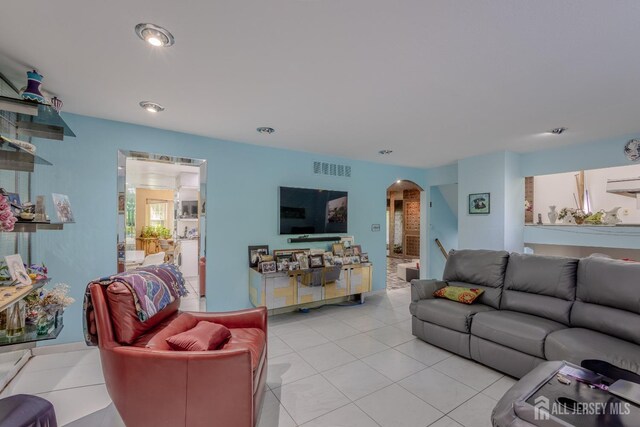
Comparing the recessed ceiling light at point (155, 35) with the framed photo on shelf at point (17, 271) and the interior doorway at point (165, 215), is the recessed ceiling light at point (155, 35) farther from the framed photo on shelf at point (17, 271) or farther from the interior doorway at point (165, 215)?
the interior doorway at point (165, 215)

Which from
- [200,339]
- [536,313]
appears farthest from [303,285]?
[536,313]

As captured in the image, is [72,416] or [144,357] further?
[72,416]

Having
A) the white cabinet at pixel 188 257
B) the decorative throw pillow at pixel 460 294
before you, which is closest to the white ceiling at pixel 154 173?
the white cabinet at pixel 188 257

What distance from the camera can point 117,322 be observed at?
5.71ft

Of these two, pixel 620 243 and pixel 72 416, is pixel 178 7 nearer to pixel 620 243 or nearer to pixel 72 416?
pixel 72 416

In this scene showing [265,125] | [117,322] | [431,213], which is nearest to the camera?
[117,322]

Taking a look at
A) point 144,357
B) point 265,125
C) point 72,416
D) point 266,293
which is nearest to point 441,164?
point 265,125

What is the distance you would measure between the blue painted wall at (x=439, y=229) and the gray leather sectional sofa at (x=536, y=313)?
2709 millimetres

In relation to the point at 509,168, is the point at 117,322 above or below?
below

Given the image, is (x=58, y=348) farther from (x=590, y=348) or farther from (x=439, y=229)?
(x=439, y=229)

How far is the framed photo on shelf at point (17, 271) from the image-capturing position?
1.95 m

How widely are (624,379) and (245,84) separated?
3.09m

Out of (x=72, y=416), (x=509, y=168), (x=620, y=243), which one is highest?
(x=509, y=168)

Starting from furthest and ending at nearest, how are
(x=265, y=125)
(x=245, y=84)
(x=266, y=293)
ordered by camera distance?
(x=266, y=293)
(x=265, y=125)
(x=245, y=84)
